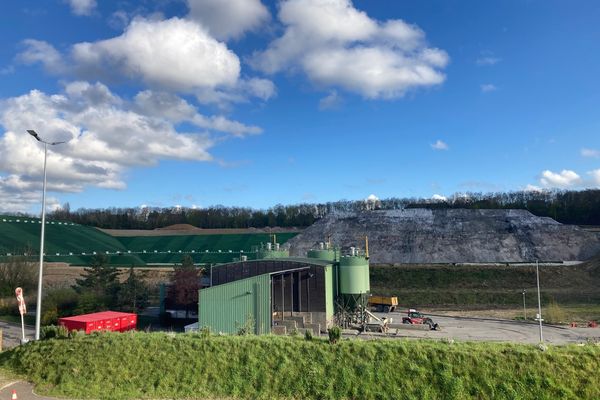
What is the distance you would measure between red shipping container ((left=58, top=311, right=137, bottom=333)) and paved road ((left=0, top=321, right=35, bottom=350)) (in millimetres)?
3926

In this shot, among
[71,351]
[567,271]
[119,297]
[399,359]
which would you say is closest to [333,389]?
[399,359]

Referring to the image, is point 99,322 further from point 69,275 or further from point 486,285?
point 486,285

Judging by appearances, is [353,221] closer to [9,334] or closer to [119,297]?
[119,297]

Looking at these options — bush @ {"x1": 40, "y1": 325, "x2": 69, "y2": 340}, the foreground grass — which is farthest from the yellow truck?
bush @ {"x1": 40, "y1": 325, "x2": 69, "y2": 340}

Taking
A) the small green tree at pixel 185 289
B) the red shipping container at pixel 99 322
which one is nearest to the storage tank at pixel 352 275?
the small green tree at pixel 185 289

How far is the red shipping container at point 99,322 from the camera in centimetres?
3278

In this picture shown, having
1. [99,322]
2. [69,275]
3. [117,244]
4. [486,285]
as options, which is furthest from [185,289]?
[117,244]

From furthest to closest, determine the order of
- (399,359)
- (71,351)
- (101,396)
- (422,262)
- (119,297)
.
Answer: (422,262)
(119,297)
(71,351)
(399,359)
(101,396)

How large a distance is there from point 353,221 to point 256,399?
7867 centimetres

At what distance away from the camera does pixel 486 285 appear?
66.2 metres

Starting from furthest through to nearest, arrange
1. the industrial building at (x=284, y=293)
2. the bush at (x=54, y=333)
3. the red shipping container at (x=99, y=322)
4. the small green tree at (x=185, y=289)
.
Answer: the small green tree at (x=185, y=289), the red shipping container at (x=99, y=322), the industrial building at (x=284, y=293), the bush at (x=54, y=333)

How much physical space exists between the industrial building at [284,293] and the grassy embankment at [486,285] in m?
20.4

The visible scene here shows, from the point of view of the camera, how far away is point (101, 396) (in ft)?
55.2

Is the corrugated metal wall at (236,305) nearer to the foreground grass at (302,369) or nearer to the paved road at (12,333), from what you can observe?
the foreground grass at (302,369)
